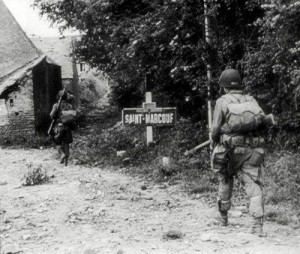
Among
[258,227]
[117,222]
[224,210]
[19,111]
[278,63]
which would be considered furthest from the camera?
[19,111]

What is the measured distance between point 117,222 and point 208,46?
13.8 ft

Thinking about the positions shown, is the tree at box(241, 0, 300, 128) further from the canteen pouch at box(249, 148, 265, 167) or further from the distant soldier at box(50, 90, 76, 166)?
the distant soldier at box(50, 90, 76, 166)

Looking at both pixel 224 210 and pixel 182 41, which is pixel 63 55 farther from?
pixel 224 210

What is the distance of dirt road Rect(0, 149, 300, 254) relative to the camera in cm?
491

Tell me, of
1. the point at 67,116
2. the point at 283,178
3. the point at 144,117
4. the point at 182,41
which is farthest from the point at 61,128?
the point at 283,178

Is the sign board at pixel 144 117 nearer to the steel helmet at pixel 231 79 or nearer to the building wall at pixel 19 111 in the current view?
the steel helmet at pixel 231 79

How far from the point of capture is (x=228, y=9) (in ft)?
29.3

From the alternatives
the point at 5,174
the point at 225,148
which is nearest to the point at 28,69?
the point at 5,174

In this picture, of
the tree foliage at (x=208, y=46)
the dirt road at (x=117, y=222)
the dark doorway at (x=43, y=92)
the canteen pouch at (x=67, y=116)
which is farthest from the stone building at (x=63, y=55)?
the dirt road at (x=117, y=222)

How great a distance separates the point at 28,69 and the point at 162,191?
12.1 metres

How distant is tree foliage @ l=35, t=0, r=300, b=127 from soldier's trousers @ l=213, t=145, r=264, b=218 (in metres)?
1.97

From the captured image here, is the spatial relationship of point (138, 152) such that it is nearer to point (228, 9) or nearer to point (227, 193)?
point (228, 9)

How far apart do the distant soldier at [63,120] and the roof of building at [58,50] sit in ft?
86.3

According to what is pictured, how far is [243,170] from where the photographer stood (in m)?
5.37
